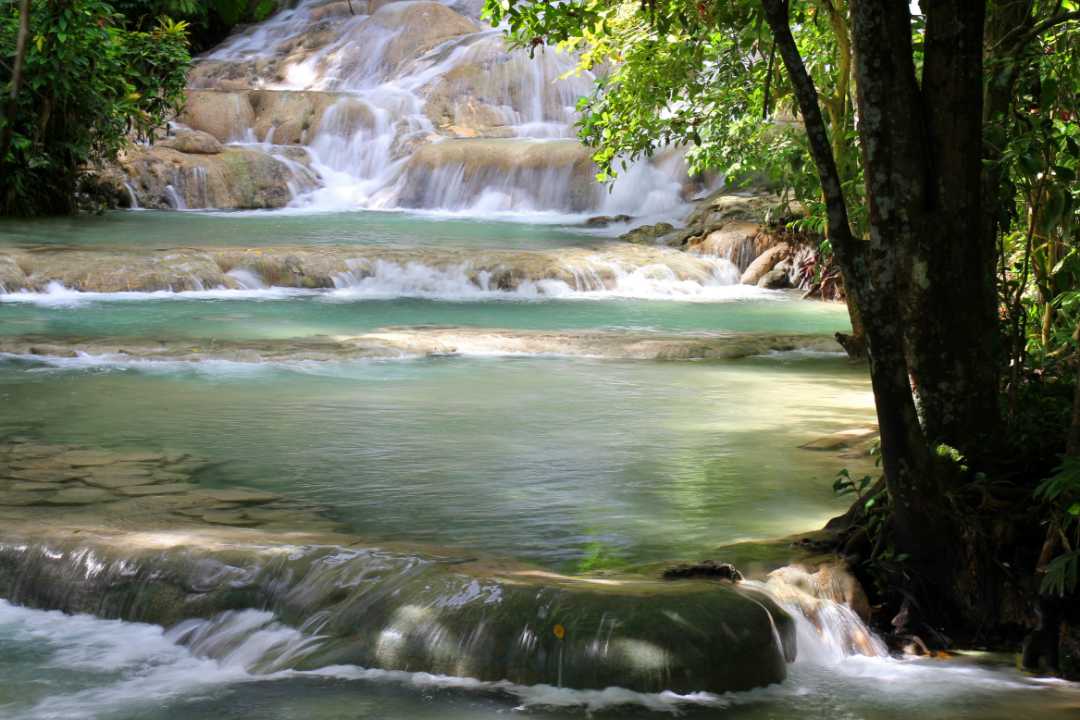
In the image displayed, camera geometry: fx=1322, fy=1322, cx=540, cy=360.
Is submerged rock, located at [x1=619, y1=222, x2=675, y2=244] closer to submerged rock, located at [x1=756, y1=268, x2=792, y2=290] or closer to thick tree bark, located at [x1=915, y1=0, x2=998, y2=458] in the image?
submerged rock, located at [x1=756, y1=268, x2=792, y2=290]

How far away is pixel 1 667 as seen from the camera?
4551 millimetres

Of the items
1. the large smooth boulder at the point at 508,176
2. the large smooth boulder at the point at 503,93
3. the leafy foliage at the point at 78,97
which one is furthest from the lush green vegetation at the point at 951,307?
the large smooth boulder at the point at 503,93

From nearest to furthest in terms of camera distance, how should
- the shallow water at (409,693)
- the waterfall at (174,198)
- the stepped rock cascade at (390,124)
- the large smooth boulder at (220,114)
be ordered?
the shallow water at (409,693), the waterfall at (174,198), the stepped rock cascade at (390,124), the large smooth boulder at (220,114)

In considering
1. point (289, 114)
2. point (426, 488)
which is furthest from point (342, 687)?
point (289, 114)

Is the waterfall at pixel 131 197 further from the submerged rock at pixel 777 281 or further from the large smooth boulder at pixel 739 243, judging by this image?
the submerged rock at pixel 777 281

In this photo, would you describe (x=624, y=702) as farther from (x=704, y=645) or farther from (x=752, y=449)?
(x=752, y=449)

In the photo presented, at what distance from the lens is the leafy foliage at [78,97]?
18.9m

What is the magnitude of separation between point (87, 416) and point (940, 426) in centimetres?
536

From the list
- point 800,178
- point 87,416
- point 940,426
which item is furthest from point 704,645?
point 800,178

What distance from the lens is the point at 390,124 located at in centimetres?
2781

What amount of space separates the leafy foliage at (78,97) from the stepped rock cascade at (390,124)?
8.56ft

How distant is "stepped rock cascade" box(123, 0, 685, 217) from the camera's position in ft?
79.5

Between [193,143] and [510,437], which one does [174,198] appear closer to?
[193,143]

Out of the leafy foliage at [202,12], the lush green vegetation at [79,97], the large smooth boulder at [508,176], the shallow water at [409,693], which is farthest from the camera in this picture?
the large smooth boulder at [508,176]
